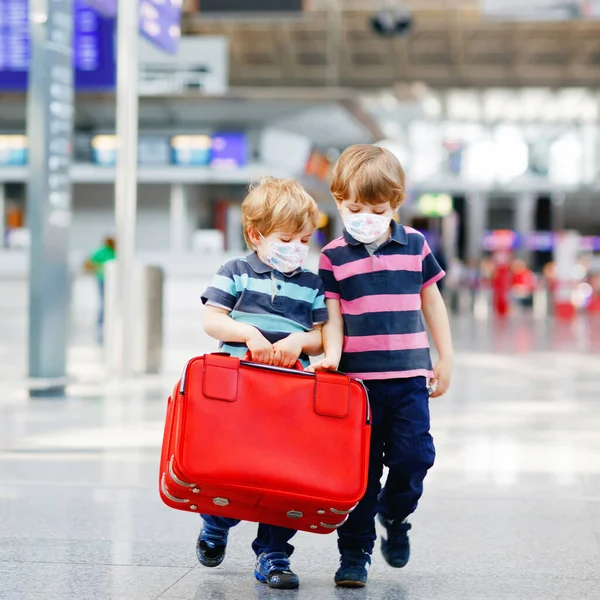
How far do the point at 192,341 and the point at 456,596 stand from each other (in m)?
13.0

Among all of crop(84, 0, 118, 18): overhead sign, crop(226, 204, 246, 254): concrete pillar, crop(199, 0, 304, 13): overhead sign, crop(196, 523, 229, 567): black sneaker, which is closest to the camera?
crop(196, 523, 229, 567): black sneaker

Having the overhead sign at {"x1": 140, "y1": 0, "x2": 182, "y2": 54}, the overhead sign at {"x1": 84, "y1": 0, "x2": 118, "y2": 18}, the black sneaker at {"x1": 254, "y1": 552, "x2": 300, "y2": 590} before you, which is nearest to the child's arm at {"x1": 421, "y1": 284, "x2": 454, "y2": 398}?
the black sneaker at {"x1": 254, "y1": 552, "x2": 300, "y2": 590}

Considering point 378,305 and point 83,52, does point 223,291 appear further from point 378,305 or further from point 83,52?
point 83,52

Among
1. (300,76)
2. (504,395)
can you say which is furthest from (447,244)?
(504,395)

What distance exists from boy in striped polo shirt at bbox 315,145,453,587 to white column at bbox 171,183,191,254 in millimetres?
20247

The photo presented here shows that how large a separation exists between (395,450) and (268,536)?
1.60 feet

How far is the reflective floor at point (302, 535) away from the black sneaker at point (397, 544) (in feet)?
0.20

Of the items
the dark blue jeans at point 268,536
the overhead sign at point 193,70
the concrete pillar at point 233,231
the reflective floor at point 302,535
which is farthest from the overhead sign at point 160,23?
the overhead sign at point 193,70

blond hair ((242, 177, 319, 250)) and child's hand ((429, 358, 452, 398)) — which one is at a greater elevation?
blond hair ((242, 177, 319, 250))

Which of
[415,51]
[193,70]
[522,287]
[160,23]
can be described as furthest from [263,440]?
[415,51]

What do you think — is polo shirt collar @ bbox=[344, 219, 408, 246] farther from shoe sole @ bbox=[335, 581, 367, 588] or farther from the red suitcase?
shoe sole @ bbox=[335, 581, 367, 588]

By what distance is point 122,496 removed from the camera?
5.24m

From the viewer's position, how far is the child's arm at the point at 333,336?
3.56 metres

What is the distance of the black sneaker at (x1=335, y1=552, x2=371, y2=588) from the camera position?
12.2 ft
